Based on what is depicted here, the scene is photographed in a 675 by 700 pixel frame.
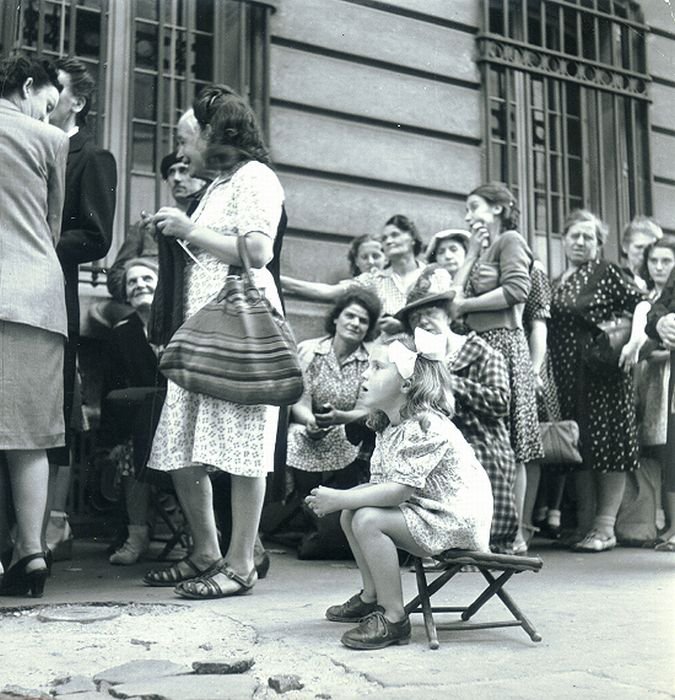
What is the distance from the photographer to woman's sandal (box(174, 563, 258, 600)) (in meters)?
3.86

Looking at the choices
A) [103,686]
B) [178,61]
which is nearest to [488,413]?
[103,686]

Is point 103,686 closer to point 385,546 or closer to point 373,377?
point 385,546

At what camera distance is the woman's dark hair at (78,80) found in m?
4.46

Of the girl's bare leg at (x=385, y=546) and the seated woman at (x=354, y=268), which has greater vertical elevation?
the seated woman at (x=354, y=268)

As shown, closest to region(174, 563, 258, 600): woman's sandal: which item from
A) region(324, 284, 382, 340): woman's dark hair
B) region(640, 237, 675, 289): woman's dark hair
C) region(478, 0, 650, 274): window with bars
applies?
region(324, 284, 382, 340): woman's dark hair

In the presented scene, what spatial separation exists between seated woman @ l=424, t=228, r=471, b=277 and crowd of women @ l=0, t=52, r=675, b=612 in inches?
0.5

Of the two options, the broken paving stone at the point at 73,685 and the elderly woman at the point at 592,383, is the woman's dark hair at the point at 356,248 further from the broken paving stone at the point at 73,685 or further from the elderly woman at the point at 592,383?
the broken paving stone at the point at 73,685

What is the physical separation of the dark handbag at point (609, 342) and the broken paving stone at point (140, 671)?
12.8 feet

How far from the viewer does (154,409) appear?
4.30 meters

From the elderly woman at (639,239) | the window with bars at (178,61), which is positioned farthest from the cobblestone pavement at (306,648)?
the window with bars at (178,61)

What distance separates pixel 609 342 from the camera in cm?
602

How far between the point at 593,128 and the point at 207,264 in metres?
5.18

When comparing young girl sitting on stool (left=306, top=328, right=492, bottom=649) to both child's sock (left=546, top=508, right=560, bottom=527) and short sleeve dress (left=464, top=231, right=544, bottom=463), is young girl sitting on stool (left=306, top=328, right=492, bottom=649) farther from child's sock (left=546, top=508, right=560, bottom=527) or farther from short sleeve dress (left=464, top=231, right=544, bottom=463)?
child's sock (left=546, top=508, right=560, bottom=527)

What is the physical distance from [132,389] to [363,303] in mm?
1401
